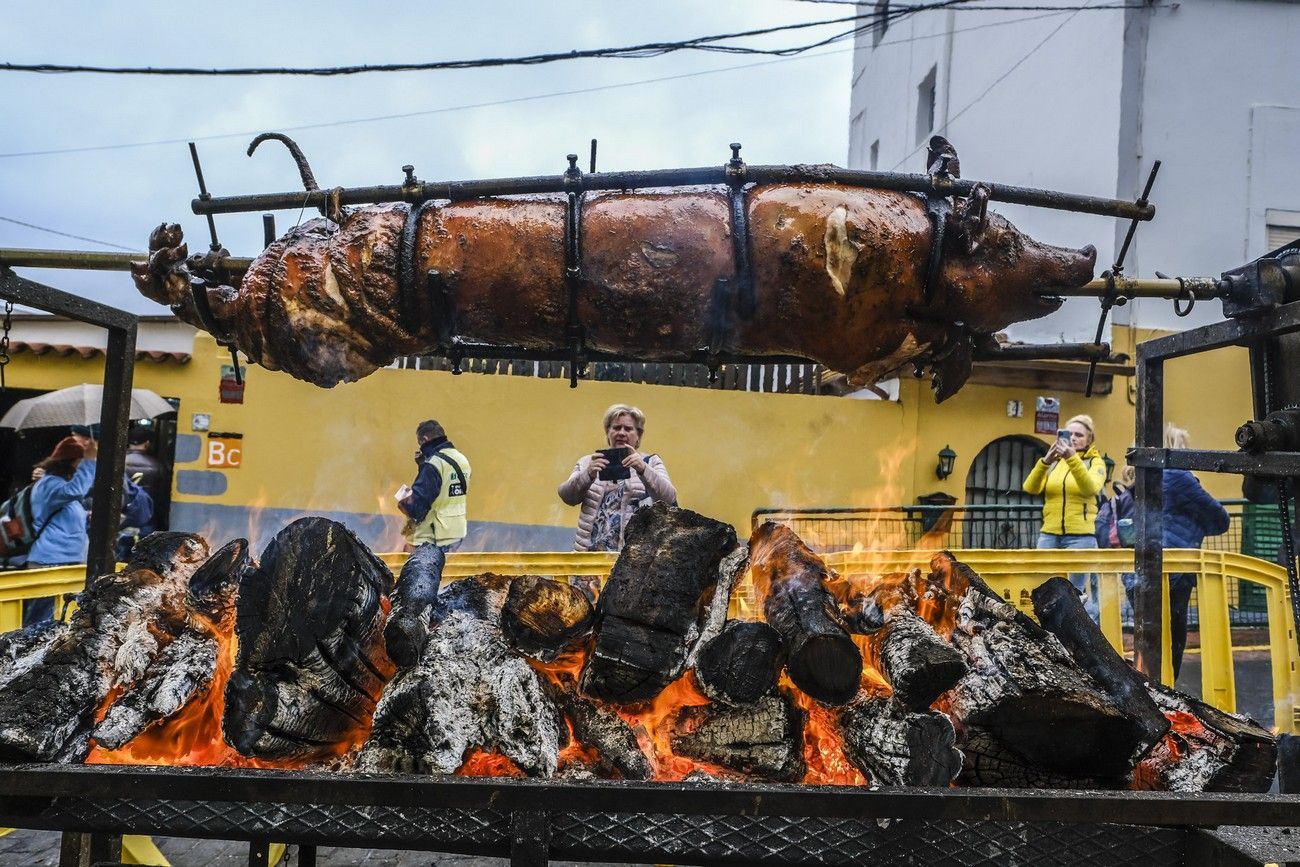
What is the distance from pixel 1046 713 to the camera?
6.89 ft

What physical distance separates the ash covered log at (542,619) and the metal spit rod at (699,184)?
3.94 feet

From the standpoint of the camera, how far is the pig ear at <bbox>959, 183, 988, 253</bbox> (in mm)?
2387

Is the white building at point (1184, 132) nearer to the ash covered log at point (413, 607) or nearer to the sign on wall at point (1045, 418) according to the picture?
the sign on wall at point (1045, 418)

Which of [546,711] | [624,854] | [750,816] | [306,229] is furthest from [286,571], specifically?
[750,816]

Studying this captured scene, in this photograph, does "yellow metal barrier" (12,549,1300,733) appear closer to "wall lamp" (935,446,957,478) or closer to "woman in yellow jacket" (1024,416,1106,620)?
"woman in yellow jacket" (1024,416,1106,620)

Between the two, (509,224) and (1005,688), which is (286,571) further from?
(1005,688)

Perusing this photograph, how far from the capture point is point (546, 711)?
234 centimetres

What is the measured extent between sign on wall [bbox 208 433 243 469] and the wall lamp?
911cm

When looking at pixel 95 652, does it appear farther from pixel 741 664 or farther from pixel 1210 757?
pixel 1210 757

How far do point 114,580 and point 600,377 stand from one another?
8539mm

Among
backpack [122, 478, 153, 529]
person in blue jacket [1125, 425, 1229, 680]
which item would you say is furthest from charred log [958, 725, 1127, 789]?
backpack [122, 478, 153, 529]

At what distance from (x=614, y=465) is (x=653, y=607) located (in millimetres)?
2332

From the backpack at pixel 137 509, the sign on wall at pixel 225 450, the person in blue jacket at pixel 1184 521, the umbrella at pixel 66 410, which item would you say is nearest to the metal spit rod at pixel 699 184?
the person in blue jacket at pixel 1184 521

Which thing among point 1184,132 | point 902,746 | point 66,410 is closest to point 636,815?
point 902,746
